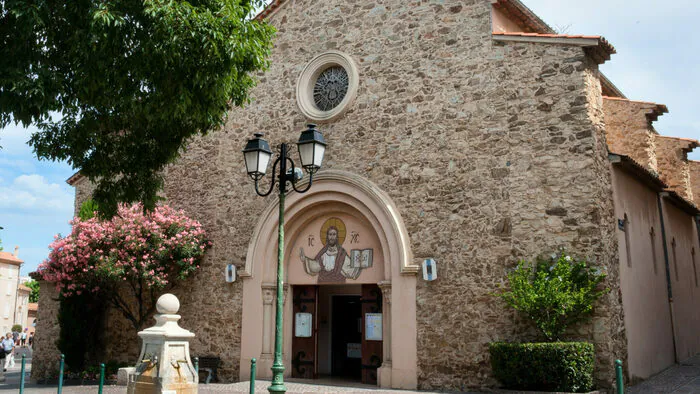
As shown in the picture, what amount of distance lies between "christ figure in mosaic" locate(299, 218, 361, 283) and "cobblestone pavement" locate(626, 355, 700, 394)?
6312 millimetres

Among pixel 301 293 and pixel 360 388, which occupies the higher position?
pixel 301 293

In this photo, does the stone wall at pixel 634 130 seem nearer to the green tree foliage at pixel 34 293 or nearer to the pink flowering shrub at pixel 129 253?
the pink flowering shrub at pixel 129 253

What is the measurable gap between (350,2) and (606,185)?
7597 millimetres

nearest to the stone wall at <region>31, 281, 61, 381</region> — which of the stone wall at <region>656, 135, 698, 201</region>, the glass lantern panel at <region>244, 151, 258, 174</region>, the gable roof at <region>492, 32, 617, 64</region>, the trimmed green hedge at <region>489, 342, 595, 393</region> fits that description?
the glass lantern panel at <region>244, 151, 258, 174</region>

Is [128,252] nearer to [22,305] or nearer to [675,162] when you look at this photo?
[675,162]

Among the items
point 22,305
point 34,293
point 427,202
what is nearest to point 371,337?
point 427,202

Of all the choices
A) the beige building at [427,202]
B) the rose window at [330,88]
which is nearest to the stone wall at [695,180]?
the beige building at [427,202]

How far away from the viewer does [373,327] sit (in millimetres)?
13383

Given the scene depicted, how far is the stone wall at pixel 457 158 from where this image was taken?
11297mm

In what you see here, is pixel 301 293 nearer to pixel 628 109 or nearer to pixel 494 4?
pixel 494 4

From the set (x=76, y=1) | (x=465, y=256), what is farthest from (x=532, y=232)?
(x=76, y=1)

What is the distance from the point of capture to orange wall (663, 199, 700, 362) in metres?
15.8

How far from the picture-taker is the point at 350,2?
48.7 feet

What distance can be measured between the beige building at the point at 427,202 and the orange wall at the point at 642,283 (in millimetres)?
82
